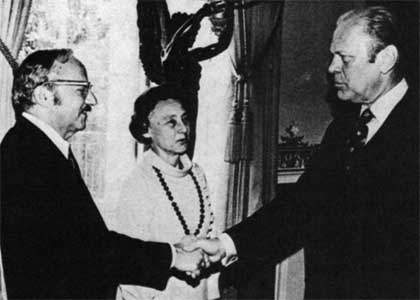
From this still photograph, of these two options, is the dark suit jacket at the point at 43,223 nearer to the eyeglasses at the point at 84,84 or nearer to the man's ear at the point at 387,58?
the eyeglasses at the point at 84,84

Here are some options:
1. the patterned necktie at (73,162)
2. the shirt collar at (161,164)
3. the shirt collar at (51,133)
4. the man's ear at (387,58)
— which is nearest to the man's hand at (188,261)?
the shirt collar at (161,164)

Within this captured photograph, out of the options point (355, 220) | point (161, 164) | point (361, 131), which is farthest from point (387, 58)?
point (161, 164)

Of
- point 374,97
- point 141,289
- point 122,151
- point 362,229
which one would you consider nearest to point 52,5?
point 122,151

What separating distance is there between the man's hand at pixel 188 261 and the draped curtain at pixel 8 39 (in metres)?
1.21

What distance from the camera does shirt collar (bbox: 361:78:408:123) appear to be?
369cm

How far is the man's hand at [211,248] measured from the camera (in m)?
3.68

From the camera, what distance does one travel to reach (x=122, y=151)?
11.9ft

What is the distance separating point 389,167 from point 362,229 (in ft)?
1.30

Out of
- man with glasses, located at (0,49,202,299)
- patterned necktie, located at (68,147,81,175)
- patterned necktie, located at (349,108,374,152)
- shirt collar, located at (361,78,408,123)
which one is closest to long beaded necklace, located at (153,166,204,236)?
man with glasses, located at (0,49,202,299)

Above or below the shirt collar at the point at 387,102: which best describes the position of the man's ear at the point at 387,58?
above

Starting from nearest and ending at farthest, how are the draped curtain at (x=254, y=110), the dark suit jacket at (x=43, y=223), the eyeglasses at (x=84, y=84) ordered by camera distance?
1. the dark suit jacket at (x=43, y=223)
2. the eyeglasses at (x=84, y=84)
3. the draped curtain at (x=254, y=110)

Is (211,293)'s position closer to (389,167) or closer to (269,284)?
(269,284)

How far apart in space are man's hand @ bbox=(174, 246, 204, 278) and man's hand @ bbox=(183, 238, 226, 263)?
1.2 inches

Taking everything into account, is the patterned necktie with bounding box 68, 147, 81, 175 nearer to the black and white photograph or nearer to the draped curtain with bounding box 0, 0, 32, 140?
the black and white photograph
